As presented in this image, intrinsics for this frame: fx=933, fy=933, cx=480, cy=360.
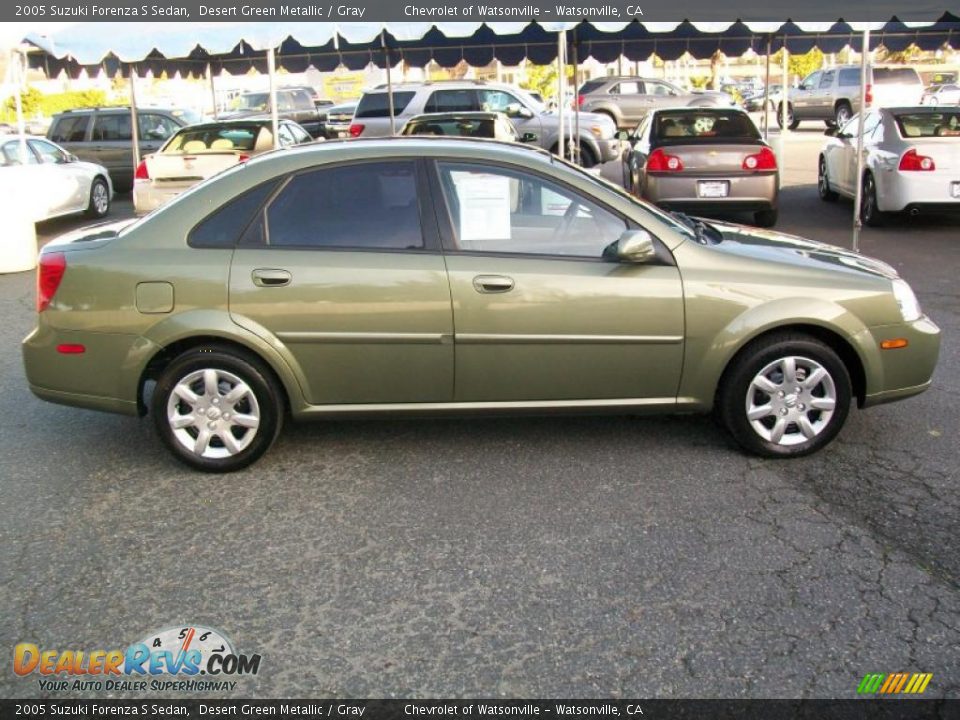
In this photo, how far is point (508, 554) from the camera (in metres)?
3.79

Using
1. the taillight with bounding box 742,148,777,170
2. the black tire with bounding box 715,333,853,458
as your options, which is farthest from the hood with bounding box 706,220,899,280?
the taillight with bounding box 742,148,777,170

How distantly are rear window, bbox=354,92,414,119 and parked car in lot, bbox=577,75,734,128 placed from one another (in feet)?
27.3

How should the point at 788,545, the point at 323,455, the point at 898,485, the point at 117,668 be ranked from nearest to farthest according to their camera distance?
the point at 117,668 → the point at 788,545 → the point at 898,485 → the point at 323,455

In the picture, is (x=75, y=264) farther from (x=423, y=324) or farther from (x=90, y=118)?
(x=90, y=118)

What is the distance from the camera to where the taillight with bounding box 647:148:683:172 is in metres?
11.3

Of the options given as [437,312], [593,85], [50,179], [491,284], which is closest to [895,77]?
[593,85]

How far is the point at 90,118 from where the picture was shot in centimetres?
1831

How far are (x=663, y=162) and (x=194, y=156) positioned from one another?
5.97 meters

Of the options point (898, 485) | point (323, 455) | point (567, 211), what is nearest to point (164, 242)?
point (323, 455)

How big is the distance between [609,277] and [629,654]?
2.02 m

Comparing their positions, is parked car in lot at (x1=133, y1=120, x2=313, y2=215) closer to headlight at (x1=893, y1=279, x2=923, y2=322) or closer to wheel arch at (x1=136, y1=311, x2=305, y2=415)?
wheel arch at (x1=136, y1=311, x2=305, y2=415)

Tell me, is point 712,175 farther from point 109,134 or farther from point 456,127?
point 109,134

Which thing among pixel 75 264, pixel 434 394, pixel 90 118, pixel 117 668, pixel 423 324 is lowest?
pixel 117 668

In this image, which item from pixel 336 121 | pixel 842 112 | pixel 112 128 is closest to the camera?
pixel 112 128
